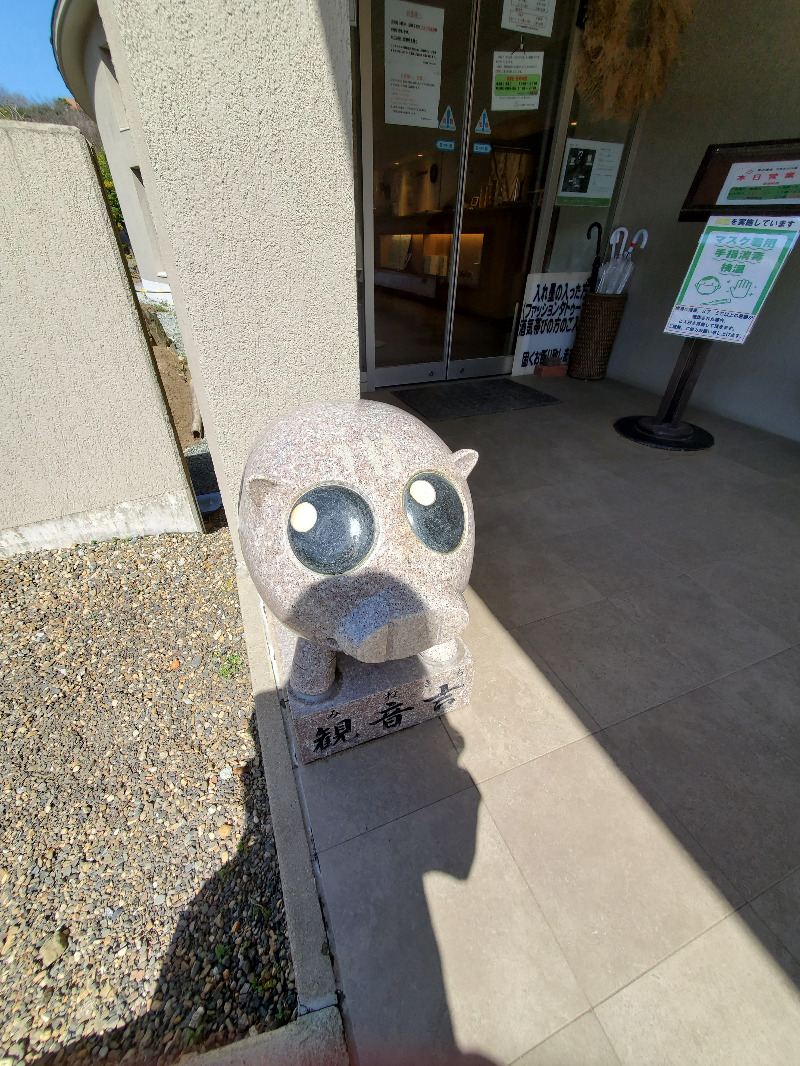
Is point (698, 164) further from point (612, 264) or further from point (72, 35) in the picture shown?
point (72, 35)

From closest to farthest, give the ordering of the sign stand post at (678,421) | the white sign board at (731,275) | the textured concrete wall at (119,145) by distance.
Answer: the white sign board at (731,275)
the sign stand post at (678,421)
the textured concrete wall at (119,145)

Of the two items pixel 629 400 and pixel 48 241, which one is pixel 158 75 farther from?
pixel 629 400

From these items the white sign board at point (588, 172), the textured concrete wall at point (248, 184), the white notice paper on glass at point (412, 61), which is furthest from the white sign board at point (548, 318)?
the textured concrete wall at point (248, 184)

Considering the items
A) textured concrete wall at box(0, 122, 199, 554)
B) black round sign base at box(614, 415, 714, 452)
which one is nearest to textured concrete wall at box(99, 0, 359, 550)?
textured concrete wall at box(0, 122, 199, 554)

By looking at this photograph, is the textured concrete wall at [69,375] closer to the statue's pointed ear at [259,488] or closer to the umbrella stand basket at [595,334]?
the statue's pointed ear at [259,488]

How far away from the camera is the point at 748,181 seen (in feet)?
13.1

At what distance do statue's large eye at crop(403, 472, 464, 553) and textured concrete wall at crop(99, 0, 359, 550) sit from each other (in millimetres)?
1309

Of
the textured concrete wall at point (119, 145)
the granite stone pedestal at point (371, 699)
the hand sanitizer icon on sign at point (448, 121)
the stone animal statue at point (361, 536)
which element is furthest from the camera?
the textured concrete wall at point (119, 145)

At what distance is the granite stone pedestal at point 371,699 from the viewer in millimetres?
2008

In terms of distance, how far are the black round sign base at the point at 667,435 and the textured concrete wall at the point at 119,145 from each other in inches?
288

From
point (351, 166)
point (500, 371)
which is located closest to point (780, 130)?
point (500, 371)

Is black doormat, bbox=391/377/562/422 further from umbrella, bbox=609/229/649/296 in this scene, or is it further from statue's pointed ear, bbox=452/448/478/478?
statue's pointed ear, bbox=452/448/478/478

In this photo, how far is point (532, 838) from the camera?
1879mm

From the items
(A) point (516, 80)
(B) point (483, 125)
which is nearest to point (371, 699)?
(B) point (483, 125)
